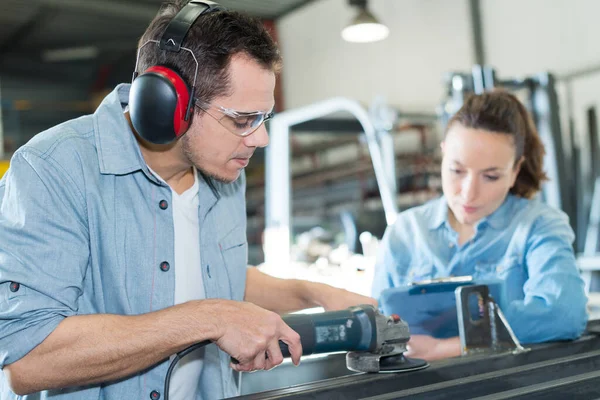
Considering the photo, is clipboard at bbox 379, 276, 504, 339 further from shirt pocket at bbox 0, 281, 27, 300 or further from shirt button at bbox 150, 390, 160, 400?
shirt pocket at bbox 0, 281, 27, 300

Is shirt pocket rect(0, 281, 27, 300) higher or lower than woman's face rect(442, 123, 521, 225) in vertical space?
lower

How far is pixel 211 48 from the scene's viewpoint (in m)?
1.38

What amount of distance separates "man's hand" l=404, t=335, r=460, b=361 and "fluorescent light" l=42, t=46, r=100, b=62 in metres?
10.5

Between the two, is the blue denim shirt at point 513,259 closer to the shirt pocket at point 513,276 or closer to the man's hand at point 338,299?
the shirt pocket at point 513,276

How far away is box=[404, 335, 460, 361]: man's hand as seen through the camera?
1.67 metres

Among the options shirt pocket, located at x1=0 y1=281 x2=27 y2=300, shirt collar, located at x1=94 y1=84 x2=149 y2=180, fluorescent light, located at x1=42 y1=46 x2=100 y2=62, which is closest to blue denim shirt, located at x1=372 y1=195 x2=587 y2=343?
shirt collar, located at x1=94 y1=84 x2=149 y2=180

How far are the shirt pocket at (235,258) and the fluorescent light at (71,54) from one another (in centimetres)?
1026

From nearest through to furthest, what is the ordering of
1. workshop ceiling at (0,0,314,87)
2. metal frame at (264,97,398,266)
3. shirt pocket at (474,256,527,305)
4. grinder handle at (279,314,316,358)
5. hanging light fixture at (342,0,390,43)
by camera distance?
grinder handle at (279,314,316,358), shirt pocket at (474,256,527,305), metal frame at (264,97,398,266), hanging light fixture at (342,0,390,43), workshop ceiling at (0,0,314,87)

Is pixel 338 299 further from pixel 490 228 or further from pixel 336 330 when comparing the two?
pixel 490 228

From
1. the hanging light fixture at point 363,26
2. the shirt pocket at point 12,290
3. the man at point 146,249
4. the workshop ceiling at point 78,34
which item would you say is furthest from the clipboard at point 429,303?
the workshop ceiling at point 78,34

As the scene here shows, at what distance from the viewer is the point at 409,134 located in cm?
793

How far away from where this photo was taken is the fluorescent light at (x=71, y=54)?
1105cm

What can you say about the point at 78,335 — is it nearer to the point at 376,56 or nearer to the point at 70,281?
the point at 70,281

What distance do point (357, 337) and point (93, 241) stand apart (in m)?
0.59
